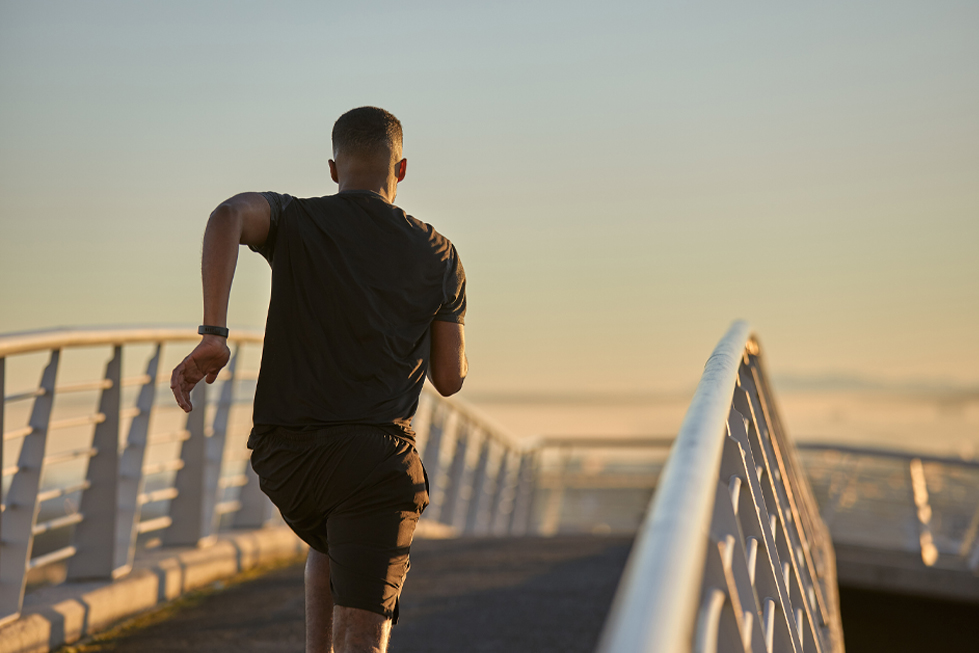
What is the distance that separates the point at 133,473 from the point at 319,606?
2.41 meters

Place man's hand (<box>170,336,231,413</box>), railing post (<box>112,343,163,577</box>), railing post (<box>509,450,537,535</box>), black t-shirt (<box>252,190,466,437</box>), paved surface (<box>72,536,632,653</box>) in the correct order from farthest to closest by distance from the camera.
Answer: railing post (<box>509,450,537,535</box>) → railing post (<box>112,343,163,577</box>) → paved surface (<box>72,536,632,653</box>) → black t-shirt (<box>252,190,466,437</box>) → man's hand (<box>170,336,231,413</box>)

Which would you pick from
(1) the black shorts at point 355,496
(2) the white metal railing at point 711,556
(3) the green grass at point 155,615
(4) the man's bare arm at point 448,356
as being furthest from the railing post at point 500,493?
(1) the black shorts at point 355,496

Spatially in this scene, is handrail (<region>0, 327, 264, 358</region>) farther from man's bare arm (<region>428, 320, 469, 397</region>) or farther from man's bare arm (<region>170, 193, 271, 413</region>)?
man's bare arm (<region>428, 320, 469, 397</region>)

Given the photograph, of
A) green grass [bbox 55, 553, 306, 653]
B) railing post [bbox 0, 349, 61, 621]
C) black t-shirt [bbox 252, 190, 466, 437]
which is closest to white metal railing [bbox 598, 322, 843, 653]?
black t-shirt [bbox 252, 190, 466, 437]

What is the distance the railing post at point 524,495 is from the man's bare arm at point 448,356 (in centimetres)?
1034

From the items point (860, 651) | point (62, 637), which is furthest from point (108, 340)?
point (860, 651)

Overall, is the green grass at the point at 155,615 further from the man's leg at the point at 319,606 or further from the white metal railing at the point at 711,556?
the white metal railing at the point at 711,556

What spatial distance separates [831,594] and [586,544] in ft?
6.72

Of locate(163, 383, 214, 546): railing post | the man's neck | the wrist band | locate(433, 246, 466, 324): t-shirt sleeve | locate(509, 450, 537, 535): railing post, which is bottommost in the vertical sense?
locate(509, 450, 537, 535): railing post

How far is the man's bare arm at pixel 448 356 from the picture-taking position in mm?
2561

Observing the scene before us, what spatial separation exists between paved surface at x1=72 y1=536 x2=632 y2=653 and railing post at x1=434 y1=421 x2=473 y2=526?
324cm

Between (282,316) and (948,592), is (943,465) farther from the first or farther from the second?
(282,316)

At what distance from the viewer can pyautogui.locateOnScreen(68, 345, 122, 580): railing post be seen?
4.43m

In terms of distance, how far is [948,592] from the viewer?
10.0 m
